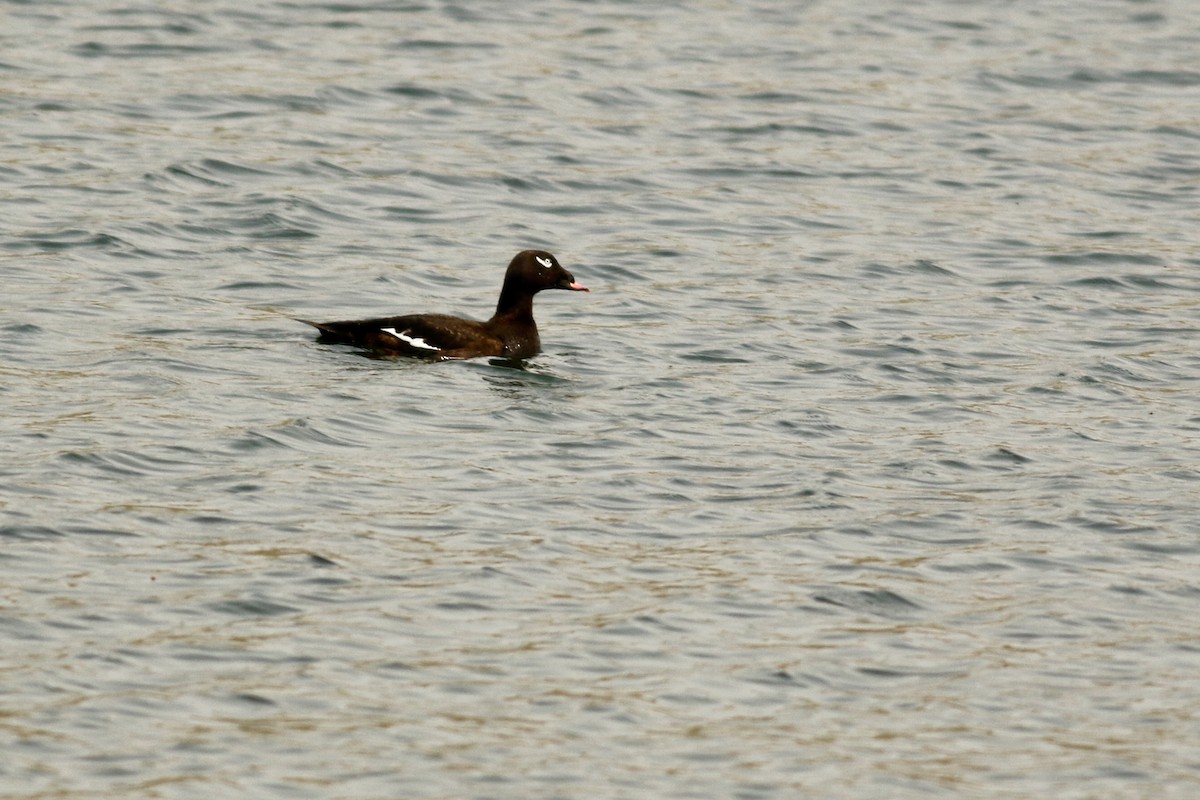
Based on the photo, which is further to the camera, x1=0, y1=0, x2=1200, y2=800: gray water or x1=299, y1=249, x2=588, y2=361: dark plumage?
x1=299, y1=249, x2=588, y2=361: dark plumage

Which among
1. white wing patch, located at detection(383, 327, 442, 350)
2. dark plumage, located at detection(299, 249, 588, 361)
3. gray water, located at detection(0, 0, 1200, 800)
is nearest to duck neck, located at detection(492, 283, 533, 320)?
dark plumage, located at detection(299, 249, 588, 361)

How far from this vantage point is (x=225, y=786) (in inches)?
332

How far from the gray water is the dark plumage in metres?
0.17

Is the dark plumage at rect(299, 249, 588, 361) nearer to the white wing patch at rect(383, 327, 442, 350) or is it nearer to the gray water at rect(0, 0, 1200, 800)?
the white wing patch at rect(383, 327, 442, 350)

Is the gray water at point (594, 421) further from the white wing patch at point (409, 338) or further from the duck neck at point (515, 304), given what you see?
the duck neck at point (515, 304)

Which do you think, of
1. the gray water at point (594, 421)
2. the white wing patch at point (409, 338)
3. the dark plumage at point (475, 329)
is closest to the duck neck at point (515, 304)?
the dark plumage at point (475, 329)

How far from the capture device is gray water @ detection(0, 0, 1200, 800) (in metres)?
9.23

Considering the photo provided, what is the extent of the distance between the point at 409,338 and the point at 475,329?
0.77 metres

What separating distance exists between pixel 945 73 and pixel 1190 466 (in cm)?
1478

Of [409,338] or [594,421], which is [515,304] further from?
[594,421]

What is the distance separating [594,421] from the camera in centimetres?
1435

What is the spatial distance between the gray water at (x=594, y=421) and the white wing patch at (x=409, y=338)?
0.19 metres

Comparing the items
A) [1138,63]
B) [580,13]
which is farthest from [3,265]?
[1138,63]

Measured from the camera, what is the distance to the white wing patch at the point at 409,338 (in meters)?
15.4
